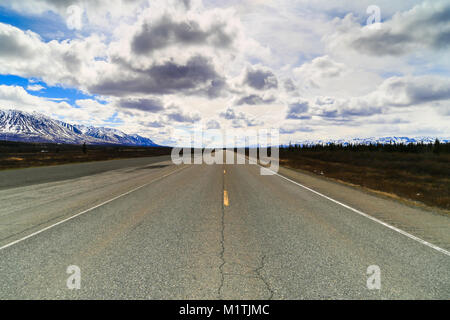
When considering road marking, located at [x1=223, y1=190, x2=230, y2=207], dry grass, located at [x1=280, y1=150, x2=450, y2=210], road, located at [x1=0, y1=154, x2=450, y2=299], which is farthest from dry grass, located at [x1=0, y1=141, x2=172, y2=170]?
dry grass, located at [x1=280, y1=150, x2=450, y2=210]

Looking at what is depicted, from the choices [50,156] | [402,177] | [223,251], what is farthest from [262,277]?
[50,156]

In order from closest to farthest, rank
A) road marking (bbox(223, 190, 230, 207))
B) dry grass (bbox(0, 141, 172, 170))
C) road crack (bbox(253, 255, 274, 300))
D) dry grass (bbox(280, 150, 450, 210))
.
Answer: road crack (bbox(253, 255, 274, 300))
road marking (bbox(223, 190, 230, 207))
dry grass (bbox(280, 150, 450, 210))
dry grass (bbox(0, 141, 172, 170))

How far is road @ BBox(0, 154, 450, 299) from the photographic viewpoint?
2982 millimetres

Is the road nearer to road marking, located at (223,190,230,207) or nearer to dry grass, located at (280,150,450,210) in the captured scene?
road marking, located at (223,190,230,207)

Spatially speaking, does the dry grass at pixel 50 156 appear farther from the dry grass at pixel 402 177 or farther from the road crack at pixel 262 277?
the dry grass at pixel 402 177

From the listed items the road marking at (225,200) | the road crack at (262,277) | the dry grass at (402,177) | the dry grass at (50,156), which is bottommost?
the dry grass at (402,177)

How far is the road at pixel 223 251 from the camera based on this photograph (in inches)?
117

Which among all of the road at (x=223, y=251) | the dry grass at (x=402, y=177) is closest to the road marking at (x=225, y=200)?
the road at (x=223, y=251)

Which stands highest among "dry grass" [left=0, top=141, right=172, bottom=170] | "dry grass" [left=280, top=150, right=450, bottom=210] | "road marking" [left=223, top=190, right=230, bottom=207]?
"dry grass" [left=0, top=141, right=172, bottom=170]

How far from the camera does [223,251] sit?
13.7ft

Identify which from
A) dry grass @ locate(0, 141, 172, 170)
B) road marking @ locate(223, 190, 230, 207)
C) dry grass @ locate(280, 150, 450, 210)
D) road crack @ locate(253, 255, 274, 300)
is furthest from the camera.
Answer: dry grass @ locate(0, 141, 172, 170)
